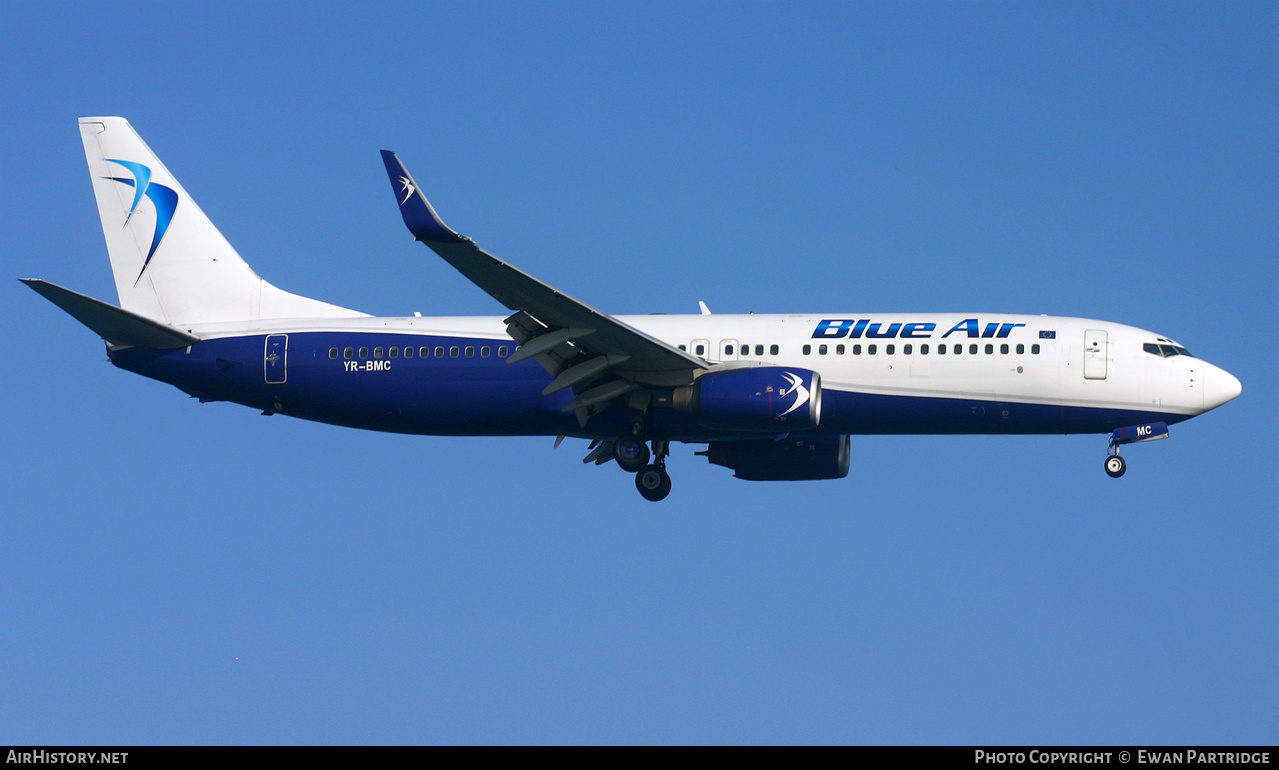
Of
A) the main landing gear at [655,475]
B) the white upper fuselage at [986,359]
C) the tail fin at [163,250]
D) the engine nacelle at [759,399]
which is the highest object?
the tail fin at [163,250]

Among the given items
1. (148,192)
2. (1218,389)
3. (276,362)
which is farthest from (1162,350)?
(148,192)

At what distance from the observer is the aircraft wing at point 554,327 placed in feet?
101

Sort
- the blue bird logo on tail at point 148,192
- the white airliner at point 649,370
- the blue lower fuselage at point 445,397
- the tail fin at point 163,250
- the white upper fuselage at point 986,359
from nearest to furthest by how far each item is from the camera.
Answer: the white airliner at point 649,370 < the white upper fuselage at point 986,359 < the blue lower fuselage at point 445,397 < the tail fin at point 163,250 < the blue bird logo on tail at point 148,192

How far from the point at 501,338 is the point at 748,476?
8389mm

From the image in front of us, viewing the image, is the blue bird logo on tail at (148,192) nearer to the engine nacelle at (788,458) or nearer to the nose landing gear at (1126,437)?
the engine nacelle at (788,458)

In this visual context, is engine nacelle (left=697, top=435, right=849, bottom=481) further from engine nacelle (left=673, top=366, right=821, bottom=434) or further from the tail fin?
the tail fin

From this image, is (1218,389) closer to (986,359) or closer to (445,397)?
(986,359)

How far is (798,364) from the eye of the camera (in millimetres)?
39062

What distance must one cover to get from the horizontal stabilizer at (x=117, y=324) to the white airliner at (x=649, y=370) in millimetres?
68

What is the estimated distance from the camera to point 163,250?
44.7 meters

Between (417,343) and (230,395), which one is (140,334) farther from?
(417,343)

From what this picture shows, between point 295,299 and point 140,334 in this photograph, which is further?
point 295,299

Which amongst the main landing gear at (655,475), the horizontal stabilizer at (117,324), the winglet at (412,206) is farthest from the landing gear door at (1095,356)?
the horizontal stabilizer at (117,324)
